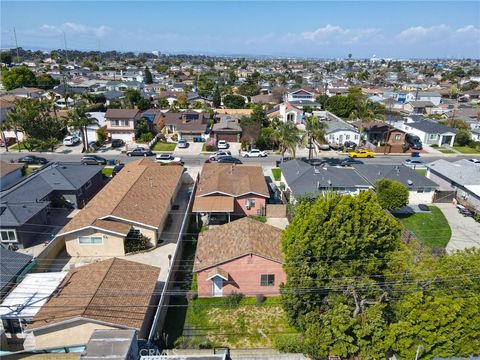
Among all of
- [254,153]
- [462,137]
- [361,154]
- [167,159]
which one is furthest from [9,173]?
[462,137]

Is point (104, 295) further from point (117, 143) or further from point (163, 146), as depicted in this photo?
point (117, 143)

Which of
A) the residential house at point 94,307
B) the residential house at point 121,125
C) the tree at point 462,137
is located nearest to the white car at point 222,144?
the residential house at point 121,125

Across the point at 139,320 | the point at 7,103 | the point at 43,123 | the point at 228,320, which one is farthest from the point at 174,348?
the point at 7,103

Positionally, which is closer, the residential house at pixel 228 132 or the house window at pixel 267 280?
the house window at pixel 267 280

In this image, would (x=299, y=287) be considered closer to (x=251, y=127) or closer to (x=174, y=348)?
(x=174, y=348)

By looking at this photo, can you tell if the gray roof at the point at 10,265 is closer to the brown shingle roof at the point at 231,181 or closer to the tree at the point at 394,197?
the brown shingle roof at the point at 231,181

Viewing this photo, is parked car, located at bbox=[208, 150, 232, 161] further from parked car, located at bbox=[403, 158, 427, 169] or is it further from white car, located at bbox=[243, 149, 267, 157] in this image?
parked car, located at bbox=[403, 158, 427, 169]
